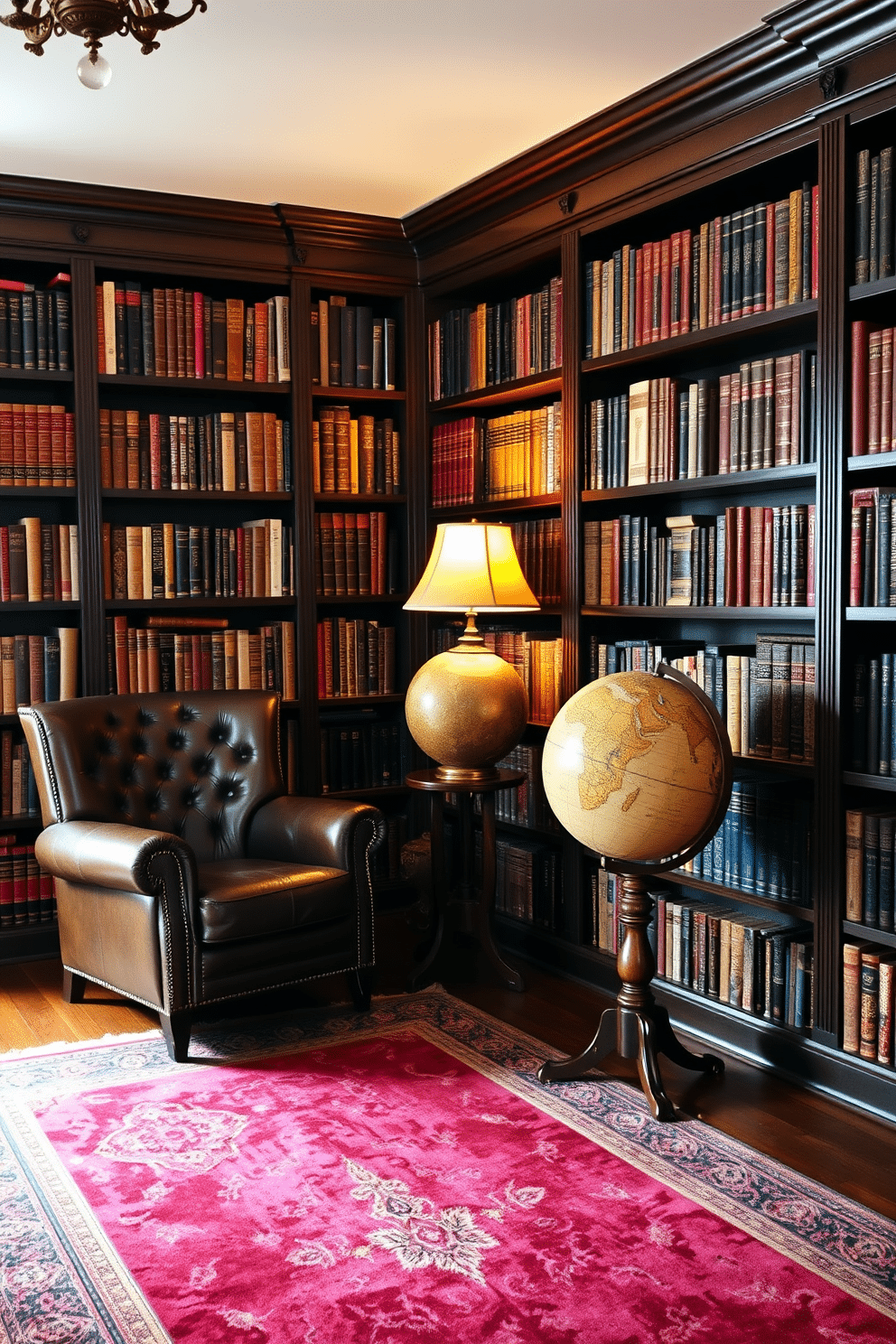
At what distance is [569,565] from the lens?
4246mm

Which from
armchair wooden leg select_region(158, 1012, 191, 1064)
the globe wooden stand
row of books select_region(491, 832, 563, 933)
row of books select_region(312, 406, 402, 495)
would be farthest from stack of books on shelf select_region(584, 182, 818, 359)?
armchair wooden leg select_region(158, 1012, 191, 1064)

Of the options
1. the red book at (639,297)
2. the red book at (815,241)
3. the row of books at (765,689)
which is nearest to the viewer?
the red book at (815,241)

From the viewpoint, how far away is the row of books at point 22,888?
4559 mm

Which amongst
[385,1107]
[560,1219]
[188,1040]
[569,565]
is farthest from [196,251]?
[560,1219]

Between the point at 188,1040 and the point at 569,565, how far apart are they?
194cm

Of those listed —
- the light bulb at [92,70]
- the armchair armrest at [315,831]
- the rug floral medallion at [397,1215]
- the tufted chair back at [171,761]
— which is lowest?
the rug floral medallion at [397,1215]

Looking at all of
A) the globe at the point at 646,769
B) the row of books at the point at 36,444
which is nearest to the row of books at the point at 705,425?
the globe at the point at 646,769

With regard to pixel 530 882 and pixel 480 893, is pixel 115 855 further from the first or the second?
pixel 530 882

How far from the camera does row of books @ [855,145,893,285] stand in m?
3.06

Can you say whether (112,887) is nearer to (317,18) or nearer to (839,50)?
(317,18)

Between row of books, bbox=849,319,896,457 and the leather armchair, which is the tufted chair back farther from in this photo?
row of books, bbox=849,319,896,457

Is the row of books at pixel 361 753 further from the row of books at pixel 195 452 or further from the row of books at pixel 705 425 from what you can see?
the row of books at pixel 705 425

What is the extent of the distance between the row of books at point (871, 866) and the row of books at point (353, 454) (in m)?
2.57

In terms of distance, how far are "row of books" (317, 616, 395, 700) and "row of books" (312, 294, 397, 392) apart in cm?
97
